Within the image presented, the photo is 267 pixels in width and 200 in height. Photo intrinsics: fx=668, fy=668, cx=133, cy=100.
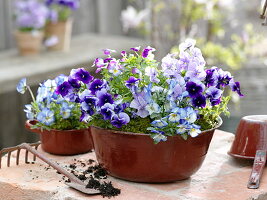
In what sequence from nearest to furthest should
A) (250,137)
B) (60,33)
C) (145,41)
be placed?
1. (250,137)
2. (60,33)
3. (145,41)

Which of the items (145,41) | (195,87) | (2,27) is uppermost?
(195,87)

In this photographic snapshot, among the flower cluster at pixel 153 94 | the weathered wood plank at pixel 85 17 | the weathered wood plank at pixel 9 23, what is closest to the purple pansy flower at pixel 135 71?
the flower cluster at pixel 153 94

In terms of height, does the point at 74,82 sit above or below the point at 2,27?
above

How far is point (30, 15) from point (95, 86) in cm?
301

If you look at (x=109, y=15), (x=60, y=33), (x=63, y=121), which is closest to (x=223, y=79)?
(x=63, y=121)

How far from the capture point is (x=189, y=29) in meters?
5.44

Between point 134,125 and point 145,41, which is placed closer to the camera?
point 134,125

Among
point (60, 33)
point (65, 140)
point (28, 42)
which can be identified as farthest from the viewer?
point (60, 33)

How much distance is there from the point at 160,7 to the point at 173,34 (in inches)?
11.0

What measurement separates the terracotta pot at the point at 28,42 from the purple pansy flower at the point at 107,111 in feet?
9.75

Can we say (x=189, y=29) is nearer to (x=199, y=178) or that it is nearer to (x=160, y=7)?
(x=160, y=7)

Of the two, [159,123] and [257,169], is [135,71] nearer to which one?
[159,123]

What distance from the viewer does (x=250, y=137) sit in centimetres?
221

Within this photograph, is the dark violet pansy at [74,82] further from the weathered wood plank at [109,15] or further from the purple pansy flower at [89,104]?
the weathered wood plank at [109,15]
